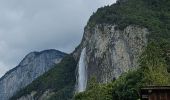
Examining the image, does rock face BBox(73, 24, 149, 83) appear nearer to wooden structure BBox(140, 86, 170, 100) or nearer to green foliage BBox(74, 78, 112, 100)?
green foliage BBox(74, 78, 112, 100)

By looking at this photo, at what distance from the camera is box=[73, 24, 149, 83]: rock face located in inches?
6913

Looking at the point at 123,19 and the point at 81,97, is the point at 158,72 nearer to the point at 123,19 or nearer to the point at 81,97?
the point at 81,97

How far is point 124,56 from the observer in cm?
17850

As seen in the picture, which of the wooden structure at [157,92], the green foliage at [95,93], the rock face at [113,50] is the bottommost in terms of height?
the wooden structure at [157,92]

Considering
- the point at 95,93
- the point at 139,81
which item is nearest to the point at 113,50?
the point at 139,81

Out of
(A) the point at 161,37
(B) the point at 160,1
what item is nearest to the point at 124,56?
(A) the point at 161,37

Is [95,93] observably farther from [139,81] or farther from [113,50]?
[113,50]

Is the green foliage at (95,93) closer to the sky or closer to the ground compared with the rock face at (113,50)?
closer to the ground

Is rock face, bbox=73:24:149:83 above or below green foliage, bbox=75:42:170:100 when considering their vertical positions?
above

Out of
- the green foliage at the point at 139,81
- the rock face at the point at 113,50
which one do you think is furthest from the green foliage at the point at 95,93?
the rock face at the point at 113,50

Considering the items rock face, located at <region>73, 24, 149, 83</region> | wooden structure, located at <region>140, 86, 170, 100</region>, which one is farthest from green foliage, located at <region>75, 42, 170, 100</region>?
rock face, located at <region>73, 24, 149, 83</region>

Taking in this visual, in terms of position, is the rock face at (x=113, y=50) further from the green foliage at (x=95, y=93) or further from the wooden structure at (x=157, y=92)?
the wooden structure at (x=157, y=92)

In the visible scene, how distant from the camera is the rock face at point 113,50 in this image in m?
176

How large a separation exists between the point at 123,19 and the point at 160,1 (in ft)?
69.0
